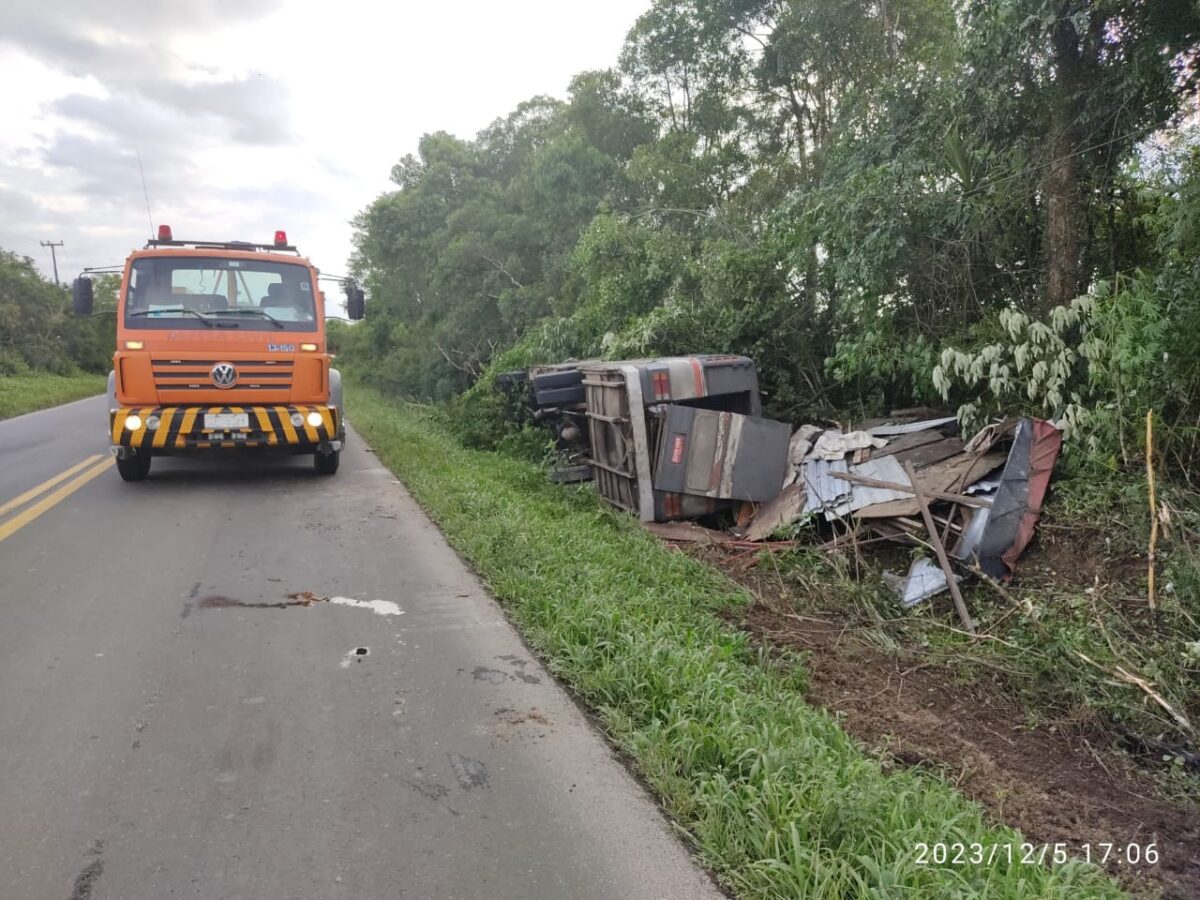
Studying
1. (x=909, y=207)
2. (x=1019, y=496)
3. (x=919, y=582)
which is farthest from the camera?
(x=909, y=207)

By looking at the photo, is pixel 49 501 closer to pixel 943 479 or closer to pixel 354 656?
pixel 354 656

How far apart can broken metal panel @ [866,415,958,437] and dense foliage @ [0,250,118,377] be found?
35.5 m

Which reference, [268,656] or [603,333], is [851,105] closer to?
[603,333]

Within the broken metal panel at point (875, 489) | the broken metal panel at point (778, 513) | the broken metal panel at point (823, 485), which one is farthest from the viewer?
the broken metal panel at point (778, 513)

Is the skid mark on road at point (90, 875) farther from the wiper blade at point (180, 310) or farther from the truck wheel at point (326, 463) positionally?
the truck wheel at point (326, 463)

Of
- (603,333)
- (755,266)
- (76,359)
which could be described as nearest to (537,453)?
(603,333)

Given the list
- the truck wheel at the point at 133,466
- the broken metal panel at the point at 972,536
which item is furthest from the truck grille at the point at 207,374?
the broken metal panel at the point at 972,536

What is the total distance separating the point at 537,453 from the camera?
11461 mm

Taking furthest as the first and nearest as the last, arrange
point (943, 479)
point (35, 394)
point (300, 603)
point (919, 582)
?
point (35, 394) < point (943, 479) < point (919, 582) < point (300, 603)

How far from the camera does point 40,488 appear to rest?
8984 millimetres

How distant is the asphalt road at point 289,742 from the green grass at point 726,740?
179 millimetres

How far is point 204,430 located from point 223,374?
622 millimetres

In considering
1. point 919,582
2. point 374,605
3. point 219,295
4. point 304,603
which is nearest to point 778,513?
point 919,582

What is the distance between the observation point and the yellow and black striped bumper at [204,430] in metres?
8.55
